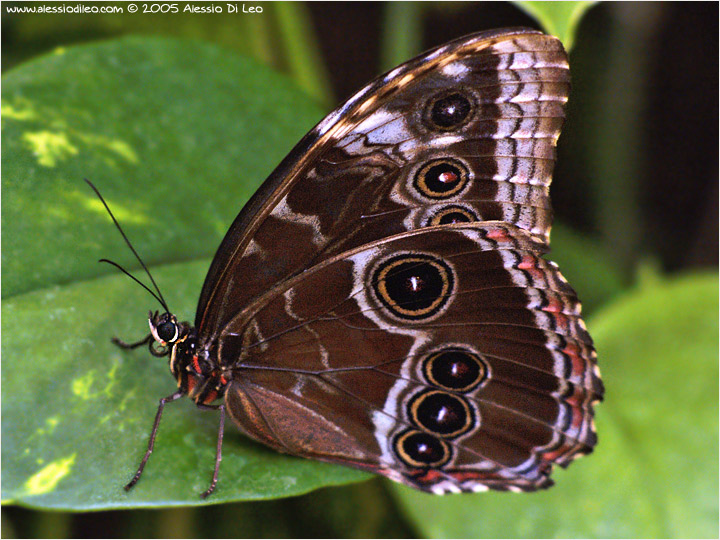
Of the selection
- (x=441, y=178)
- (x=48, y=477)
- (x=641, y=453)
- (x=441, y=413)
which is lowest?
(x=641, y=453)

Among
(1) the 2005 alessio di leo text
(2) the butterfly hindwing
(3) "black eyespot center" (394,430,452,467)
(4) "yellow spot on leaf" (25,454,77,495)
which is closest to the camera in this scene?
(4) "yellow spot on leaf" (25,454,77,495)

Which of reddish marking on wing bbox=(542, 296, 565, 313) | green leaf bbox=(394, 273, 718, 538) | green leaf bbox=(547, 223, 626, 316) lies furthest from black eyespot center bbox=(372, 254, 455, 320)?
green leaf bbox=(547, 223, 626, 316)

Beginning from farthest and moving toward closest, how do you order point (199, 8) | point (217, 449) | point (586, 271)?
point (586, 271), point (199, 8), point (217, 449)

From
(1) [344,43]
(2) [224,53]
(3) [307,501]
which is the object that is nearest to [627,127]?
(1) [344,43]

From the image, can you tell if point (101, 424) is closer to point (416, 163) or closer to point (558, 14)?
point (416, 163)

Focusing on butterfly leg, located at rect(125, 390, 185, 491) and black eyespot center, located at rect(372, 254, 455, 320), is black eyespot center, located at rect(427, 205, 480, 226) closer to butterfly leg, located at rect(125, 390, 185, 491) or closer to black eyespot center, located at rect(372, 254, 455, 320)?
black eyespot center, located at rect(372, 254, 455, 320)

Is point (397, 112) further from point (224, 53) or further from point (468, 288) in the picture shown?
point (224, 53)

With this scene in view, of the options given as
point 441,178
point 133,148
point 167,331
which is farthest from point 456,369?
point 133,148
